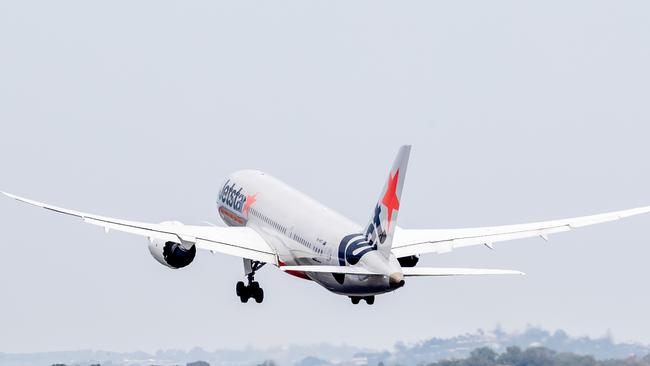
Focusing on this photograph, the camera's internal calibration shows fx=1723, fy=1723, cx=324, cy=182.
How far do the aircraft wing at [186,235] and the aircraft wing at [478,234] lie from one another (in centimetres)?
674

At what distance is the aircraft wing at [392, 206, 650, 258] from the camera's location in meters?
80.9

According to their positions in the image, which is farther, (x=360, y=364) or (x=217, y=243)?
(x=360, y=364)

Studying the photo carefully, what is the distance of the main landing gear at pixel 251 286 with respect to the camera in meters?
87.0

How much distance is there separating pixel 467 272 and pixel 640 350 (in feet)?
83.0

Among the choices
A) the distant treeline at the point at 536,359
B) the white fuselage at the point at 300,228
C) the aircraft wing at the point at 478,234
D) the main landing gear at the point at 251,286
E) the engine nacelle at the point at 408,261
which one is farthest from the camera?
the distant treeline at the point at 536,359

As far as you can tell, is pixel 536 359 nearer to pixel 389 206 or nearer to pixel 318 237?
pixel 318 237

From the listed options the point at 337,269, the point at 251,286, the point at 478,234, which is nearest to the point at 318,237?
the point at 337,269

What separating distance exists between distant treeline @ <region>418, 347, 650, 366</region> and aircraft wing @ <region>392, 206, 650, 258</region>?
455 inches

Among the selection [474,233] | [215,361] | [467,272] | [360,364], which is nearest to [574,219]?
[474,233]

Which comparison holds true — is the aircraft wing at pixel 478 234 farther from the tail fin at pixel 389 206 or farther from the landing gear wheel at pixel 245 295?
the landing gear wheel at pixel 245 295

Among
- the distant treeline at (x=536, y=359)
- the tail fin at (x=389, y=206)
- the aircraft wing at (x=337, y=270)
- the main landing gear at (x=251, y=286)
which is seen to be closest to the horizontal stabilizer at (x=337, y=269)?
the aircraft wing at (x=337, y=270)

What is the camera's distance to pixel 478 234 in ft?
270

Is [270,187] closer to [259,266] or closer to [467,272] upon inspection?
[259,266]

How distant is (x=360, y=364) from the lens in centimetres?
9756
